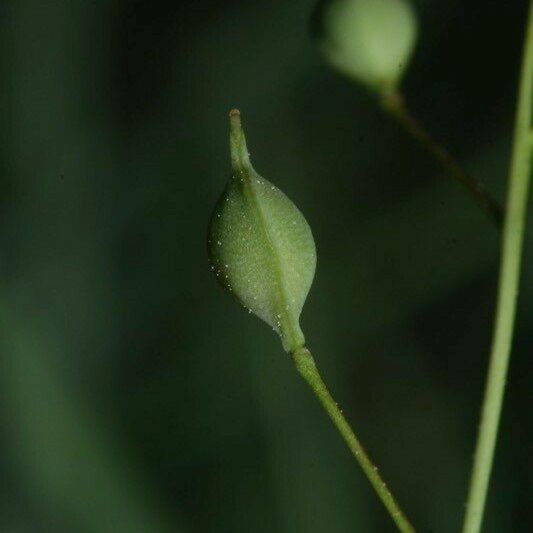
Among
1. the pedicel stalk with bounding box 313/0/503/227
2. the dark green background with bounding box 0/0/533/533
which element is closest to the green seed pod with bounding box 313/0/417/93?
the pedicel stalk with bounding box 313/0/503/227

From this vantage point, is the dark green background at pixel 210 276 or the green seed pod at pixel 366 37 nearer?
the green seed pod at pixel 366 37

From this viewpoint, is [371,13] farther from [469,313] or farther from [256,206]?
[469,313]

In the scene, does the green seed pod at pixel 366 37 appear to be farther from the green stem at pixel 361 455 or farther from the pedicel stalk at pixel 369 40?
the green stem at pixel 361 455

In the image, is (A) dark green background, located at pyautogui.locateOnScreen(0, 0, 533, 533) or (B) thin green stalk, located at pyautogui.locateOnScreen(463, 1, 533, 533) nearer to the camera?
(B) thin green stalk, located at pyautogui.locateOnScreen(463, 1, 533, 533)

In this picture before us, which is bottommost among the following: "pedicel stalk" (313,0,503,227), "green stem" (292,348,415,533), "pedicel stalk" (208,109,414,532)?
"green stem" (292,348,415,533)

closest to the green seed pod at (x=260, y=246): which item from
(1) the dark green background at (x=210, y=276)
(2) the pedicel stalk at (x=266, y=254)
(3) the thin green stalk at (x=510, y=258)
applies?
(2) the pedicel stalk at (x=266, y=254)

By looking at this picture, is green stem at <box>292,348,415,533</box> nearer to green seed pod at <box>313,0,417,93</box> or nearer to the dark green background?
green seed pod at <box>313,0,417,93</box>

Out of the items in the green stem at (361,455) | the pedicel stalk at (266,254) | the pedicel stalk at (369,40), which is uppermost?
the pedicel stalk at (369,40)
